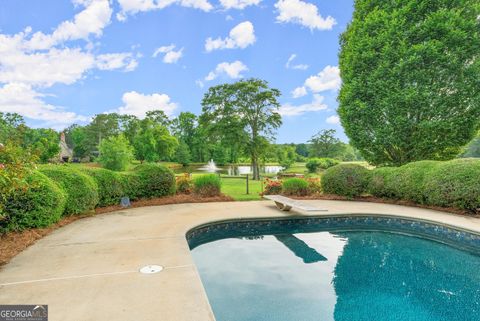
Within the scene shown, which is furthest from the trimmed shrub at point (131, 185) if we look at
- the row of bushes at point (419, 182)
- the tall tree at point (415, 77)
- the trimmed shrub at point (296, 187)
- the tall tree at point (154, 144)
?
the tall tree at point (154, 144)

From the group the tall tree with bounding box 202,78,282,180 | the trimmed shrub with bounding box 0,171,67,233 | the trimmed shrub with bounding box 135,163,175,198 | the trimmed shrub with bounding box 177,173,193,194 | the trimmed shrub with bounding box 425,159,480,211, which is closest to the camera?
the trimmed shrub with bounding box 0,171,67,233

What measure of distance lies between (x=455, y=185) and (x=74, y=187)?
32.6 ft

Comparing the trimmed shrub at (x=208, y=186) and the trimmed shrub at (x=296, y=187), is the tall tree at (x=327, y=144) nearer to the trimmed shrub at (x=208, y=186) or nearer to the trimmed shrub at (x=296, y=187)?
the trimmed shrub at (x=296, y=187)

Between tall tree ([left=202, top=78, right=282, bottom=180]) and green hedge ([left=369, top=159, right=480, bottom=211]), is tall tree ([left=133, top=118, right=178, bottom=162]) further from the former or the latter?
green hedge ([left=369, top=159, right=480, bottom=211])

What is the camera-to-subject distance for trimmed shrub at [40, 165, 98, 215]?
6.20m

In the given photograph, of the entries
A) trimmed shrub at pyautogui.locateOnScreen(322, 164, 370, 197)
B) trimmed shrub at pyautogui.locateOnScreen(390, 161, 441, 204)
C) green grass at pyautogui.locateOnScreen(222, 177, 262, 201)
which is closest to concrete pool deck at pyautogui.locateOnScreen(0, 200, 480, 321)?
trimmed shrub at pyautogui.locateOnScreen(390, 161, 441, 204)

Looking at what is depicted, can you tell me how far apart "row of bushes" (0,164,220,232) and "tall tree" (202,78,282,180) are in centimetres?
1109

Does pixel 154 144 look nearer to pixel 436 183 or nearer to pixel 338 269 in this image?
pixel 436 183

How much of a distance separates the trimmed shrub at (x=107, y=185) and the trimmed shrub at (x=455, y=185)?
9.32 m

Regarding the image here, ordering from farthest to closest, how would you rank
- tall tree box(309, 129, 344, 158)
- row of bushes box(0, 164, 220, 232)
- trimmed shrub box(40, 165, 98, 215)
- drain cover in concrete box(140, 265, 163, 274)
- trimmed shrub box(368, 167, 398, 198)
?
tall tree box(309, 129, 344, 158), trimmed shrub box(368, 167, 398, 198), trimmed shrub box(40, 165, 98, 215), row of bushes box(0, 164, 220, 232), drain cover in concrete box(140, 265, 163, 274)

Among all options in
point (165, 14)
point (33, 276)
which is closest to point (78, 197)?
point (33, 276)

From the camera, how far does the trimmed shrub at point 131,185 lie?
8329mm

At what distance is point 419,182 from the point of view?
321 inches

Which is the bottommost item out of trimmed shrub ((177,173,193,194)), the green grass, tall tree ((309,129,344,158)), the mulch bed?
the green grass
